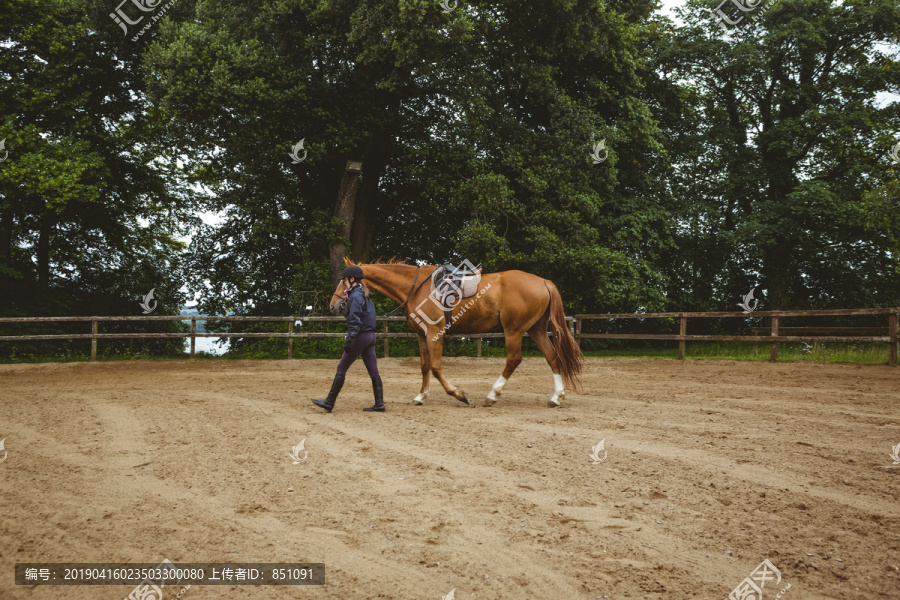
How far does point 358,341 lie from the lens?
775 centimetres

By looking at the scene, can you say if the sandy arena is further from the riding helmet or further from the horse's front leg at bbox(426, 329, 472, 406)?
the riding helmet

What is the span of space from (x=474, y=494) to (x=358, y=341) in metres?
3.72

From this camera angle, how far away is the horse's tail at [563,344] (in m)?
8.84

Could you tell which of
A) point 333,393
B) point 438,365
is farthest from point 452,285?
point 333,393

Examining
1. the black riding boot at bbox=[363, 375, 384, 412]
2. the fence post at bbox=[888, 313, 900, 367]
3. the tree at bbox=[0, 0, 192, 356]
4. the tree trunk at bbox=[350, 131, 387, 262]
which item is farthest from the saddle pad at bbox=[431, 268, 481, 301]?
the tree at bbox=[0, 0, 192, 356]

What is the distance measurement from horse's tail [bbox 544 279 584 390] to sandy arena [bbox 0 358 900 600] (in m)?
0.82

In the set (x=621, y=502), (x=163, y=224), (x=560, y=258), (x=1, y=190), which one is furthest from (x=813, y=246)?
(x=1, y=190)

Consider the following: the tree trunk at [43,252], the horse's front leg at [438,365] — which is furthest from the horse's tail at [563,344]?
the tree trunk at [43,252]

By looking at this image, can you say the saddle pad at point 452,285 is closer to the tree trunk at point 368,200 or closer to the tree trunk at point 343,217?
the tree trunk at point 343,217

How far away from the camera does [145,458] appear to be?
5.45m

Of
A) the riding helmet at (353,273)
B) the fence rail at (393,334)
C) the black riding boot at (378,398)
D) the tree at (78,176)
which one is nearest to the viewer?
the black riding boot at (378,398)

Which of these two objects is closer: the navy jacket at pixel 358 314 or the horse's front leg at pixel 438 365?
the navy jacket at pixel 358 314

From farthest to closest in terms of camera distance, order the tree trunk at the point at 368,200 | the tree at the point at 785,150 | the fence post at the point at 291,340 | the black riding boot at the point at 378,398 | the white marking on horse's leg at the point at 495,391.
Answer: the tree at the point at 785,150 < the tree trunk at the point at 368,200 < the fence post at the point at 291,340 < the white marking on horse's leg at the point at 495,391 < the black riding boot at the point at 378,398

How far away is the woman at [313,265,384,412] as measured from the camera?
25.3 feet
